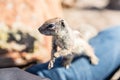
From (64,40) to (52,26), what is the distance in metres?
0.18

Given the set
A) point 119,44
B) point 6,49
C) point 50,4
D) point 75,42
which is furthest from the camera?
point 50,4

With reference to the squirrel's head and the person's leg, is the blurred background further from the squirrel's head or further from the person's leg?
the squirrel's head

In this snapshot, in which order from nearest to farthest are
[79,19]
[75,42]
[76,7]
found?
[75,42] < [79,19] < [76,7]

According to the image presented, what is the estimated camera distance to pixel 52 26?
2.26m

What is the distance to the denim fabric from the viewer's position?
2.44 metres

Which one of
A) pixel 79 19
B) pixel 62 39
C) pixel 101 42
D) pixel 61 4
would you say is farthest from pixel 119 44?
pixel 61 4

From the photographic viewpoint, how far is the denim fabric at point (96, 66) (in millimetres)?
2436

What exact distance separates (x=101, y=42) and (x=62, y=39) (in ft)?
2.04

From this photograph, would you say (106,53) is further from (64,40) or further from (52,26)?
(52,26)

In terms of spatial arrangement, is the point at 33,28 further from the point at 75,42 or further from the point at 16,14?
the point at 75,42

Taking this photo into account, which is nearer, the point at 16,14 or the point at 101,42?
the point at 101,42

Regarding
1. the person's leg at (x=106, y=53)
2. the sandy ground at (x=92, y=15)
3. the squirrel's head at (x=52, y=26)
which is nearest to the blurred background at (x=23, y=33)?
the person's leg at (x=106, y=53)

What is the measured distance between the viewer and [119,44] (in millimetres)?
2867

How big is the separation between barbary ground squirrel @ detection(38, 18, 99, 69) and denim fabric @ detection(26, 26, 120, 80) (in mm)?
51
